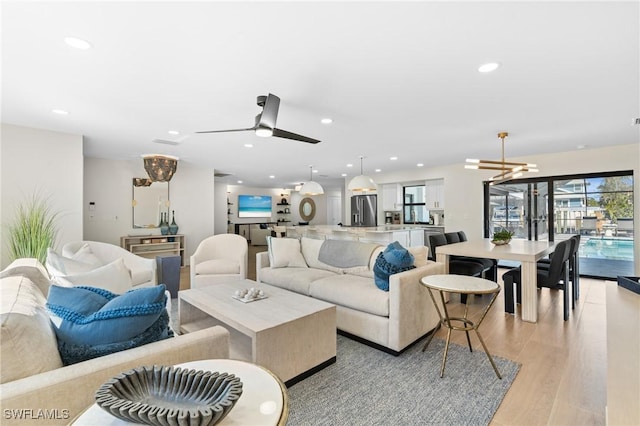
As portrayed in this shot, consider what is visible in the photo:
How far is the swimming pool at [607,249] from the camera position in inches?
205

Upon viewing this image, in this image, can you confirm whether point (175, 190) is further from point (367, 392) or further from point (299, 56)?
point (367, 392)

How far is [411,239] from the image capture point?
6656mm

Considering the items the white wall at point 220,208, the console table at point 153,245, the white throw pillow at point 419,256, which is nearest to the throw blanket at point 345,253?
the white throw pillow at point 419,256

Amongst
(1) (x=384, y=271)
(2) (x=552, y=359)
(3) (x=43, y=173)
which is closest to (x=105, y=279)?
(1) (x=384, y=271)

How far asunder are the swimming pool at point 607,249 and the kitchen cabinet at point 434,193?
2.86 m

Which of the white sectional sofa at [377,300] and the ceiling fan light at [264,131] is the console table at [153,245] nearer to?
the white sectional sofa at [377,300]

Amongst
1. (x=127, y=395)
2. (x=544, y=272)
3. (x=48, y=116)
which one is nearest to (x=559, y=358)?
(x=544, y=272)

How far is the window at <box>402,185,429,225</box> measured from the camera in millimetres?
8250

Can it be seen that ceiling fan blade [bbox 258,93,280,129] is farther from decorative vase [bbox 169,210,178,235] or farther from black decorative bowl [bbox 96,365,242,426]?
decorative vase [bbox 169,210,178,235]

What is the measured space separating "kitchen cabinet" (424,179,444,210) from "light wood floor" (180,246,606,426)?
369cm

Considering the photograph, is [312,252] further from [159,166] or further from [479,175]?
[479,175]

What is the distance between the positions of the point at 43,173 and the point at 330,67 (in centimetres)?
415

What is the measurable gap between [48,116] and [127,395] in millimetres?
3943

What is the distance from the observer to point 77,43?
6.48 feet
